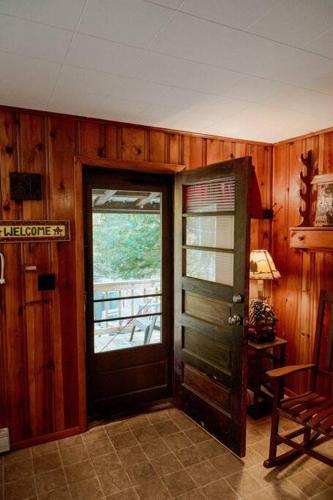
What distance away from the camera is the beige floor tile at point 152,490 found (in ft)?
6.70

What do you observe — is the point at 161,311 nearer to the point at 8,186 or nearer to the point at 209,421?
the point at 209,421

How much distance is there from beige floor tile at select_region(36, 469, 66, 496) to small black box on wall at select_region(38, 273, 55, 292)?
1.25m

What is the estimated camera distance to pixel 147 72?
5.99ft

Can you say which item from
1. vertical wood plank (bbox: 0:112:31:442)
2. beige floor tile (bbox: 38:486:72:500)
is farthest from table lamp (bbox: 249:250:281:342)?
vertical wood plank (bbox: 0:112:31:442)

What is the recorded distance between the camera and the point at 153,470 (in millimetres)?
2275

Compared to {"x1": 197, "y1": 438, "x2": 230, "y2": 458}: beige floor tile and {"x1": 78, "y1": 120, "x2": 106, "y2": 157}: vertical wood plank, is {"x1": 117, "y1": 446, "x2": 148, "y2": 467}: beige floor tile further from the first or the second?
{"x1": 78, "y1": 120, "x2": 106, "y2": 157}: vertical wood plank

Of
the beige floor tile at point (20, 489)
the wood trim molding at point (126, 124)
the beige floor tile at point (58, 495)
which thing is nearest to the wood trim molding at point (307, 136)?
the wood trim molding at point (126, 124)

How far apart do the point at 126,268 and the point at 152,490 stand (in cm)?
162

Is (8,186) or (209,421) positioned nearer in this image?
(8,186)

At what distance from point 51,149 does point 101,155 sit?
1.24ft

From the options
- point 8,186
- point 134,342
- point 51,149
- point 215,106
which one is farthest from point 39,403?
point 215,106

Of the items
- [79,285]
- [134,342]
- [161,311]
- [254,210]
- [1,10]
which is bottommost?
[134,342]

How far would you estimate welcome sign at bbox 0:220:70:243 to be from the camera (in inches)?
92.8

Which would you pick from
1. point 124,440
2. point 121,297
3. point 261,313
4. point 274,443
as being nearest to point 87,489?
point 124,440
